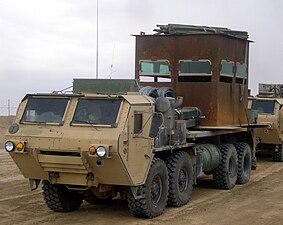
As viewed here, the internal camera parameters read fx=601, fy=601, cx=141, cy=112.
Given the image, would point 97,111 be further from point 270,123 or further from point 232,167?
point 270,123

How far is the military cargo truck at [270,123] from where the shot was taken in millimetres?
19547

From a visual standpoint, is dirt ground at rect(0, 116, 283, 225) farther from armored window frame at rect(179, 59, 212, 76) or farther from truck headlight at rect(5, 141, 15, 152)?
armored window frame at rect(179, 59, 212, 76)

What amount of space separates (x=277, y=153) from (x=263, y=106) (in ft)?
5.36

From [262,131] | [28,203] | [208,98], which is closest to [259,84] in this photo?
[262,131]

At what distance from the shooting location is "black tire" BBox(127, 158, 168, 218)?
9906 mm

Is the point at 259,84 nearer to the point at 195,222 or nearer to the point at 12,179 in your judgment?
the point at 12,179

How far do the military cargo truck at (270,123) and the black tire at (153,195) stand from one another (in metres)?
9.44

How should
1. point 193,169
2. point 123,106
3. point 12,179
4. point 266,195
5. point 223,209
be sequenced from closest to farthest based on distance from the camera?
point 123,106 < point 223,209 < point 193,169 < point 266,195 < point 12,179

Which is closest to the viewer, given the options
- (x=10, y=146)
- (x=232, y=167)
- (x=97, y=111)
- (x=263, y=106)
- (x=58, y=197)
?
(x=97, y=111)

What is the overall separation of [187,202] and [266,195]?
219 cm

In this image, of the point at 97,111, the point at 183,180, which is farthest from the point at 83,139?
the point at 183,180

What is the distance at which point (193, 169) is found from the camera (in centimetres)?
1204

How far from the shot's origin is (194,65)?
13.2 metres

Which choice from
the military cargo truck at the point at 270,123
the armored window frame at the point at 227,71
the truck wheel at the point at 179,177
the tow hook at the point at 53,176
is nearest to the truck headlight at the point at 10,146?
the tow hook at the point at 53,176
